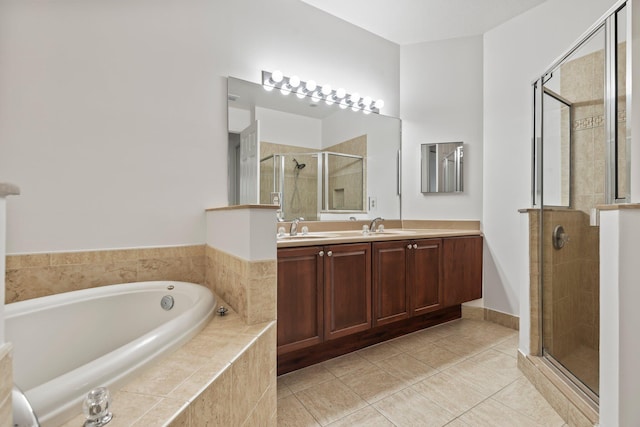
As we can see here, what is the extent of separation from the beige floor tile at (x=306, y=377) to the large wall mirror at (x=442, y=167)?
1863 millimetres

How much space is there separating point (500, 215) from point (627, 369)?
1.68 m

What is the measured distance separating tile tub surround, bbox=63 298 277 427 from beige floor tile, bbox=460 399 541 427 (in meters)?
0.93

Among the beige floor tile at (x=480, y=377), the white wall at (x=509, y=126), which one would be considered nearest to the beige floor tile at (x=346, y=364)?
the beige floor tile at (x=480, y=377)

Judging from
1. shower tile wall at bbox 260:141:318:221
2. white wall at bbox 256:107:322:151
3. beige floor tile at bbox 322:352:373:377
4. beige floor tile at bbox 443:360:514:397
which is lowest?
beige floor tile at bbox 322:352:373:377

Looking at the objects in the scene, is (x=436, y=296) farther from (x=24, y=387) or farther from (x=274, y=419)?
(x=24, y=387)

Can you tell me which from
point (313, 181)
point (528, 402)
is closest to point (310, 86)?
point (313, 181)

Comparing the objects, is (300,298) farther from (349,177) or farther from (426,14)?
(426,14)

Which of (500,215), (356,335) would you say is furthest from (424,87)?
(356,335)

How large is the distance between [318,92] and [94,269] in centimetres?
196

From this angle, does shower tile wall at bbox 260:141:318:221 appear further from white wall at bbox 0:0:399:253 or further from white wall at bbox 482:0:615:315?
white wall at bbox 482:0:615:315

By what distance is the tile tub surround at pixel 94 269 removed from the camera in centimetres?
149

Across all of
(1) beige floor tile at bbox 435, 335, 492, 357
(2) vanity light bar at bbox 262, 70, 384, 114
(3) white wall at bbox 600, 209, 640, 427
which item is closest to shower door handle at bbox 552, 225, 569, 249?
(3) white wall at bbox 600, 209, 640, 427

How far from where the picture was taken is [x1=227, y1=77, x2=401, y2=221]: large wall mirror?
208 centimetres

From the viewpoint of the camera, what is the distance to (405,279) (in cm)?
218
